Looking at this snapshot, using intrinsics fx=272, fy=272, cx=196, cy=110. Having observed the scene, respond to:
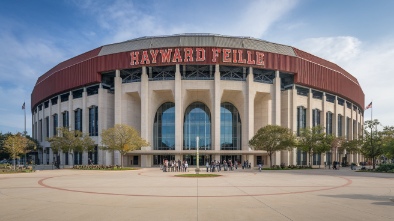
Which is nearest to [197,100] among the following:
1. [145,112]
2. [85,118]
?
[145,112]

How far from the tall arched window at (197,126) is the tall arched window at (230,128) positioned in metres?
3.68

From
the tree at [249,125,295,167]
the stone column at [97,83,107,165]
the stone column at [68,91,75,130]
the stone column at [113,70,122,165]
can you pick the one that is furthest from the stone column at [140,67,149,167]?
the tree at [249,125,295,167]

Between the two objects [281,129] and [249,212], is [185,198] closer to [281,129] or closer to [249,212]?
[249,212]

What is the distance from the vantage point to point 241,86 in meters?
63.8

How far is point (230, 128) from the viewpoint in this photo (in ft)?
233

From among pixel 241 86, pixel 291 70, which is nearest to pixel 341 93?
pixel 291 70

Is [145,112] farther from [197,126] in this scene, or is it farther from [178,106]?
[197,126]

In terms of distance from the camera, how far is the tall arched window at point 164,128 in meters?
69.9

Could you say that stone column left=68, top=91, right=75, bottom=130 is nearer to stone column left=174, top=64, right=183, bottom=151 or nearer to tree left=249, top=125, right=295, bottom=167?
stone column left=174, top=64, right=183, bottom=151

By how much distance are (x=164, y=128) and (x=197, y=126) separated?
8.67 metres

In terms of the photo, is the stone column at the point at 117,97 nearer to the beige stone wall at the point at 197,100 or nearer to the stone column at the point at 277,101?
the beige stone wall at the point at 197,100

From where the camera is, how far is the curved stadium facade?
6203 centimetres

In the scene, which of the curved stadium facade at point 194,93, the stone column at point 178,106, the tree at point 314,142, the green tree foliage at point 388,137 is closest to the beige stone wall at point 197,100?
the stone column at point 178,106

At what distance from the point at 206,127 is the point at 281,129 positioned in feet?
72.2
